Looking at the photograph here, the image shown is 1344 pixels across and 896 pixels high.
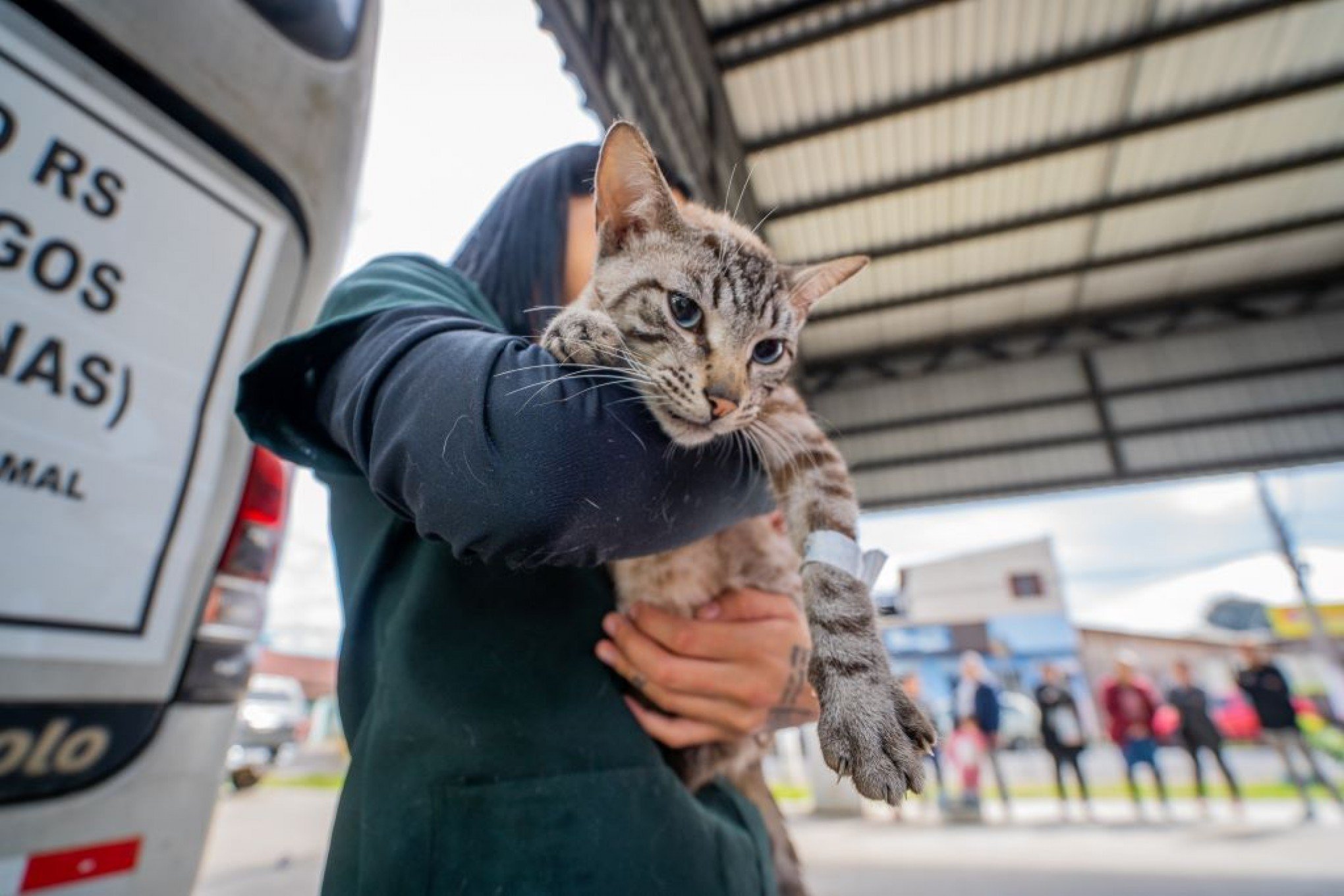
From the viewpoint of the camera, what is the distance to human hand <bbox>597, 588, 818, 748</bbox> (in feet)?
4.30

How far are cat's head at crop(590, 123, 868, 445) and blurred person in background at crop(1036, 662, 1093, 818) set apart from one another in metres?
10.5

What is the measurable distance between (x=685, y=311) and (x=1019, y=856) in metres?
7.66

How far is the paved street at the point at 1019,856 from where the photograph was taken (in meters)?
5.17

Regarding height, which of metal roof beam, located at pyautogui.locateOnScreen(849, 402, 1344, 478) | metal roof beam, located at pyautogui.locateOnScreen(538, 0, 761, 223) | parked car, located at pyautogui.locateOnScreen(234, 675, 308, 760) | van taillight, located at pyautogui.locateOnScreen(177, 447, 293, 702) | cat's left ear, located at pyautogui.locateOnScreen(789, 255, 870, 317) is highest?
metal roof beam, located at pyautogui.locateOnScreen(538, 0, 761, 223)

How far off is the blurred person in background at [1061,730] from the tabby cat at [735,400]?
993cm

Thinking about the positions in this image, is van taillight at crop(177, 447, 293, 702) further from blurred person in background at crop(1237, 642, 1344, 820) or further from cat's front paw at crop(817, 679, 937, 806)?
blurred person in background at crop(1237, 642, 1344, 820)

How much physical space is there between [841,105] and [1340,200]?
770cm

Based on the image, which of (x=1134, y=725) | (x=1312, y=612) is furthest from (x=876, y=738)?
(x=1312, y=612)

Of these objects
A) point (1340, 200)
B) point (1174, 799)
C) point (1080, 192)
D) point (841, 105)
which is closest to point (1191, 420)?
point (1340, 200)

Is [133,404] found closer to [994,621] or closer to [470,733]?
[470,733]

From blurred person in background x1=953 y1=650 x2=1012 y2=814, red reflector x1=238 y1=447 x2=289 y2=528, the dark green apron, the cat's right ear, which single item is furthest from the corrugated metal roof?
the dark green apron

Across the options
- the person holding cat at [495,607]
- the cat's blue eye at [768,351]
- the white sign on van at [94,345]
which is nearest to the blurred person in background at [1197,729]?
the cat's blue eye at [768,351]

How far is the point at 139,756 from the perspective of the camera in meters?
1.33

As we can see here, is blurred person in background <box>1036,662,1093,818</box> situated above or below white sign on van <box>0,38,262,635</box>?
below
